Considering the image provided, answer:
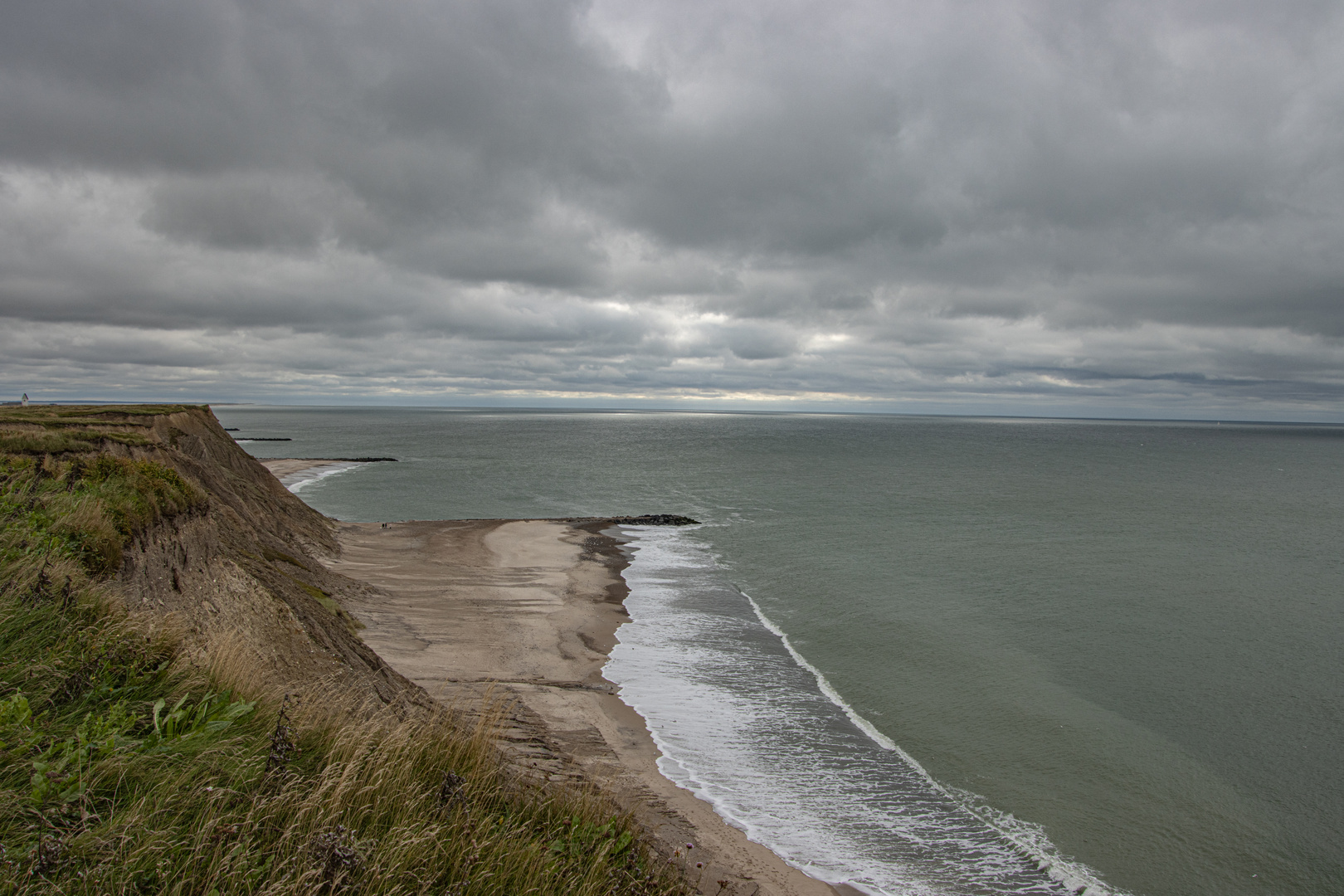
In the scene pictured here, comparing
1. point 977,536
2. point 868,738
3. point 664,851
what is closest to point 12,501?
point 664,851

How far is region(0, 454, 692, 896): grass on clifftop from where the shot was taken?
4145 millimetres

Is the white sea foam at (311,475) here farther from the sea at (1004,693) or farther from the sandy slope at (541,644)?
the sandy slope at (541,644)

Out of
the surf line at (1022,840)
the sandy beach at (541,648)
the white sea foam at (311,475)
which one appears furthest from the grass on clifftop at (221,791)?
the white sea foam at (311,475)

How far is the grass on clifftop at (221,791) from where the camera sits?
4.14 metres

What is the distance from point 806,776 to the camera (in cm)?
1314

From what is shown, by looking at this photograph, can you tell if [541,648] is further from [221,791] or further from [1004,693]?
[221,791]

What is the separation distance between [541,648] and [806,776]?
906cm

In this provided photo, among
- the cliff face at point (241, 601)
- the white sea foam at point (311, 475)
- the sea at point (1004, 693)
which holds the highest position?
the cliff face at point (241, 601)

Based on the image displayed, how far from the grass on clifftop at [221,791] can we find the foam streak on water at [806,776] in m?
4.37

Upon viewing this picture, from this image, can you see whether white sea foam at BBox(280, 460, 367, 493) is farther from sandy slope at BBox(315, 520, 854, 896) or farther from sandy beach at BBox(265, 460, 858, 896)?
sandy beach at BBox(265, 460, 858, 896)

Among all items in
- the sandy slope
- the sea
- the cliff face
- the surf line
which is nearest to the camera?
the cliff face

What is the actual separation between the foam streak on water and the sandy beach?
1.81 ft

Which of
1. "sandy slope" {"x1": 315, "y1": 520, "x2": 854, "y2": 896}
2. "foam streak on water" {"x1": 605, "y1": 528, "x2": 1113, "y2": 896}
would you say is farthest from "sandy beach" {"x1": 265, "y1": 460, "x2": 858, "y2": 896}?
"foam streak on water" {"x1": 605, "y1": 528, "x2": 1113, "y2": 896}

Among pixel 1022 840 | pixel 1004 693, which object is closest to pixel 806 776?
pixel 1022 840
